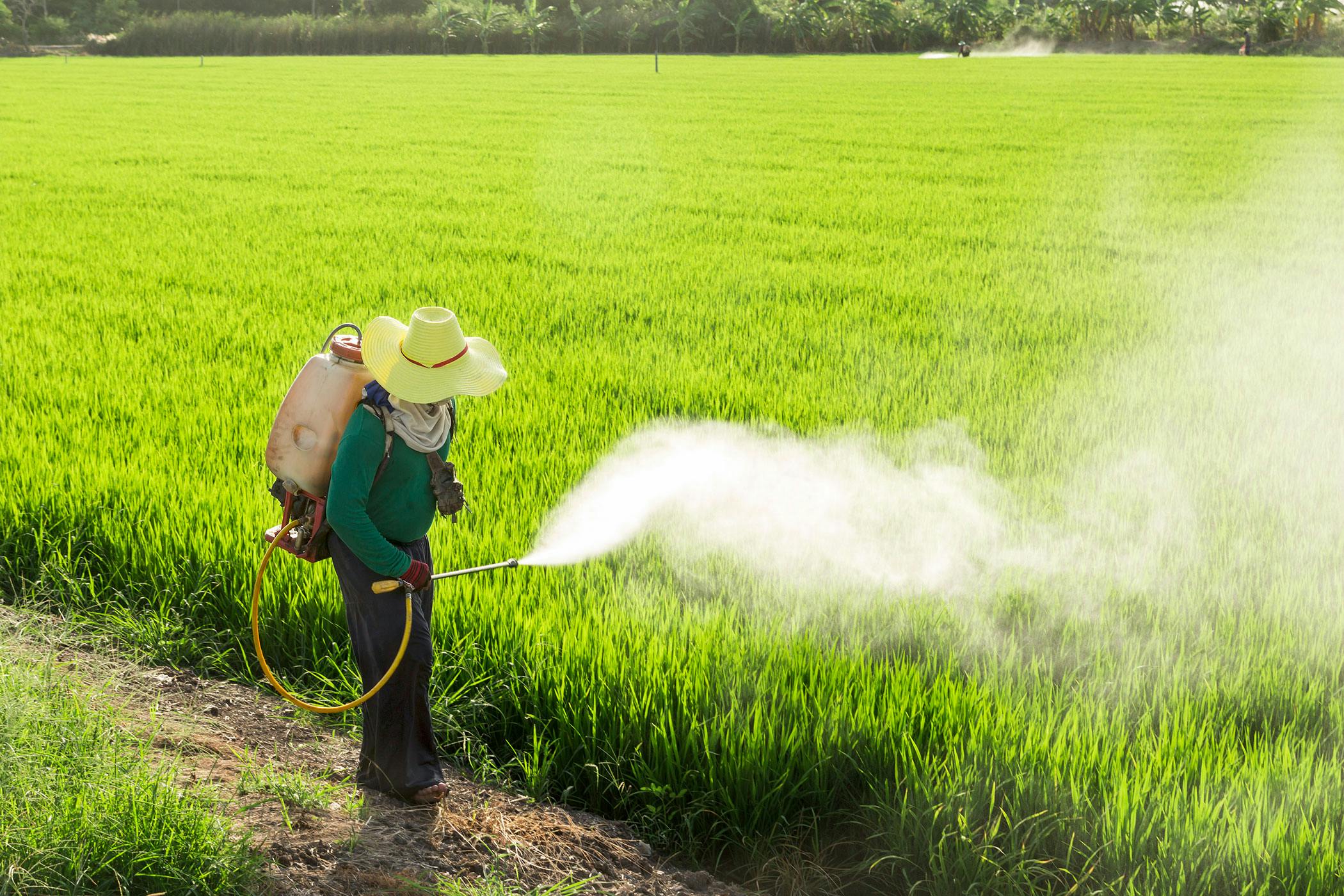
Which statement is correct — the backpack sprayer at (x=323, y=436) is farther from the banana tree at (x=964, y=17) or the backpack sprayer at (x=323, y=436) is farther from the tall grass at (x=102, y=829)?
the banana tree at (x=964, y=17)

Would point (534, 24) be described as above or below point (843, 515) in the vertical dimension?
above

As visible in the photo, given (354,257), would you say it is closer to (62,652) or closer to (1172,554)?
(62,652)

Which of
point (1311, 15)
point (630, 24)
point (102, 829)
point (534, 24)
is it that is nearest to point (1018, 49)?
point (1311, 15)

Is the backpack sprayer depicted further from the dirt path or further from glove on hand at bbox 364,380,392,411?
the dirt path

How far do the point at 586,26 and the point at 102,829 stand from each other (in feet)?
189

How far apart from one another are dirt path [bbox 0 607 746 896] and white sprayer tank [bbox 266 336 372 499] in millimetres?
706

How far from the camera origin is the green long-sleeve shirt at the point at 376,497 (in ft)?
7.06

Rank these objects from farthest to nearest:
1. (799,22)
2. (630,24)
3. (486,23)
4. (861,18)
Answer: (630,24), (486,23), (861,18), (799,22)

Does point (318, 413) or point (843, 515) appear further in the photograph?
point (843, 515)

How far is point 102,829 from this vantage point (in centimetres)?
217

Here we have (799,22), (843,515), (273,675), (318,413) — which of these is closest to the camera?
(318,413)

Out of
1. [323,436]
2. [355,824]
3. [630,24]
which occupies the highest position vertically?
[630,24]

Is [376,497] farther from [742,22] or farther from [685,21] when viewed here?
[685,21]

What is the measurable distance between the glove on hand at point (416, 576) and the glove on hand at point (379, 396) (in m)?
0.31
